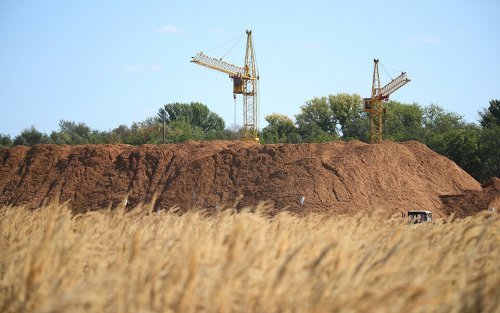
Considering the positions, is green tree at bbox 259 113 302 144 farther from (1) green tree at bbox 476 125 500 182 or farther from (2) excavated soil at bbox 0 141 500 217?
(2) excavated soil at bbox 0 141 500 217

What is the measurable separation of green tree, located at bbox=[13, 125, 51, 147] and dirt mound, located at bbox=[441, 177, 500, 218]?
234ft

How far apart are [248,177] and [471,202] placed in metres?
12.0

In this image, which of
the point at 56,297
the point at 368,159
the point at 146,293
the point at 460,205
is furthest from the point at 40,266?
the point at 460,205

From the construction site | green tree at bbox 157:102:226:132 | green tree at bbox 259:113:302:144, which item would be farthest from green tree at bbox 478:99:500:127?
green tree at bbox 157:102:226:132

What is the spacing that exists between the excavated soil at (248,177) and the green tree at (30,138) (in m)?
50.3

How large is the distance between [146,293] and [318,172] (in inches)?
742

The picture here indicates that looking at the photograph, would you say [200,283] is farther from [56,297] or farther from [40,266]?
[40,266]

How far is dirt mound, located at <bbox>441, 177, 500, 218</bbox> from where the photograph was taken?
21719 millimetres

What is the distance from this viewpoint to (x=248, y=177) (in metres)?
22.9

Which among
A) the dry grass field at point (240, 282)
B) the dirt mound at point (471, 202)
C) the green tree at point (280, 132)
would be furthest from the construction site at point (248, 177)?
the green tree at point (280, 132)

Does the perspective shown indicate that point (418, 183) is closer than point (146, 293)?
No

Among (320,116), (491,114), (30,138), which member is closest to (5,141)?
(30,138)

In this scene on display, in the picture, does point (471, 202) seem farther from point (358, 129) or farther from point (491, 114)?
point (358, 129)

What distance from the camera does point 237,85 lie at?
61219mm
